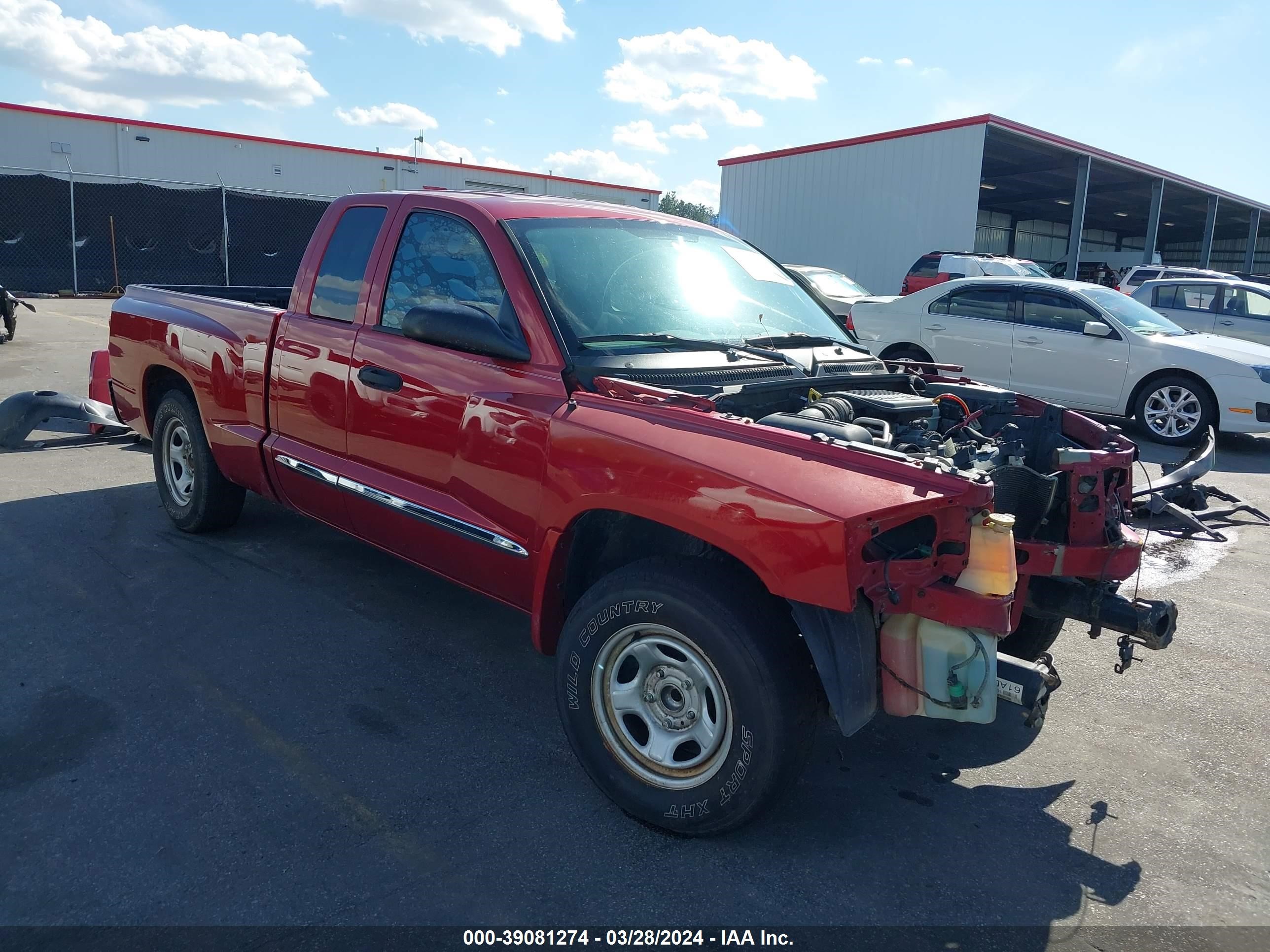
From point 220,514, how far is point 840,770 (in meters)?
3.83

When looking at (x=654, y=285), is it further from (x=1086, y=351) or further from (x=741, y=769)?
(x=1086, y=351)

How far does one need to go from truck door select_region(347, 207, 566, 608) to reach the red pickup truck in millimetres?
12

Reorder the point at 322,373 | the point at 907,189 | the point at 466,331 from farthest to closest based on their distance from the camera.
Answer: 1. the point at 907,189
2. the point at 322,373
3. the point at 466,331

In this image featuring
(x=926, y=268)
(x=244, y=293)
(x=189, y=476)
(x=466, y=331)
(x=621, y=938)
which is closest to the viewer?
(x=621, y=938)


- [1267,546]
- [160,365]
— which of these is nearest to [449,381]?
[160,365]

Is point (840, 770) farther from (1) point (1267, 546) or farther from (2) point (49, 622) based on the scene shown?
(1) point (1267, 546)

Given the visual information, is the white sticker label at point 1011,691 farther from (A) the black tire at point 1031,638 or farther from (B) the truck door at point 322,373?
(B) the truck door at point 322,373

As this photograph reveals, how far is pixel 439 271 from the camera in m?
3.87

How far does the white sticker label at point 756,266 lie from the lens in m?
4.44

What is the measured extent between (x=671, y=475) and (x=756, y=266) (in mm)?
2089

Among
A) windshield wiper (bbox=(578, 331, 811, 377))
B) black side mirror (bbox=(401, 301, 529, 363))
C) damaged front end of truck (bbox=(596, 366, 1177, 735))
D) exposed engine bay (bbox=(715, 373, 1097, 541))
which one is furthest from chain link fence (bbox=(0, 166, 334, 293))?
→ damaged front end of truck (bbox=(596, 366, 1177, 735))

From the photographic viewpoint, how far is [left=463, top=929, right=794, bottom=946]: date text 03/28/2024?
2.42 m

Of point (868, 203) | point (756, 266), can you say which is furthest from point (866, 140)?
point (756, 266)

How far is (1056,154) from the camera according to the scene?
26547mm
